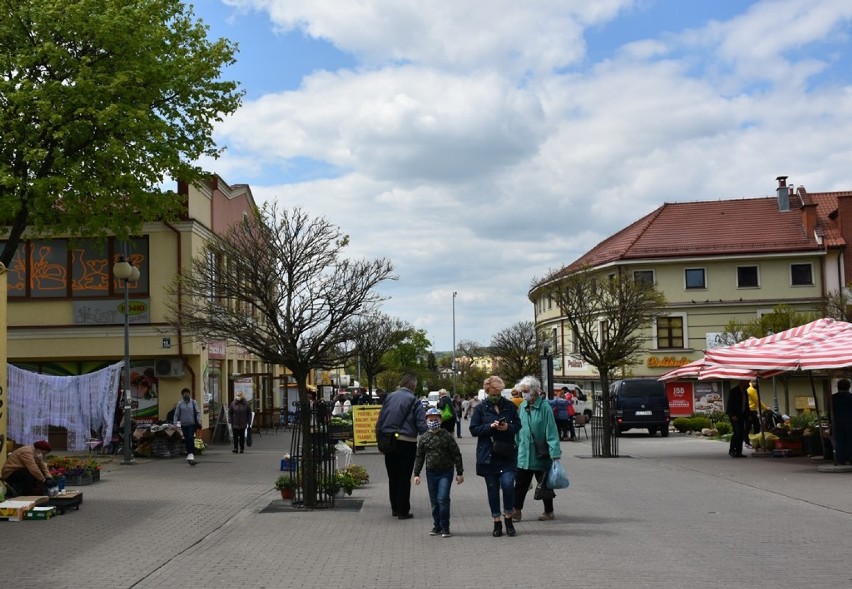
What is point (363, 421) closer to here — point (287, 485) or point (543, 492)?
point (287, 485)

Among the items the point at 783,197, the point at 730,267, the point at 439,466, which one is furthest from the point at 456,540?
the point at 783,197

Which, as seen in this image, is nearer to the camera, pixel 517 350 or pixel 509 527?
pixel 509 527

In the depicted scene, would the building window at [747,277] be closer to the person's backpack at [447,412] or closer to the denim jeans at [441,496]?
the person's backpack at [447,412]

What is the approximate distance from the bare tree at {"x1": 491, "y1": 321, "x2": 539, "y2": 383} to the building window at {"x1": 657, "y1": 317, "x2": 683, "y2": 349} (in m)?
25.3

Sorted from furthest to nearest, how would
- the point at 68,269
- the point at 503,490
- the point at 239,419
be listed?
1. the point at 68,269
2. the point at 239,419
3. the point at 503,490

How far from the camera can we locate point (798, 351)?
1902 cm

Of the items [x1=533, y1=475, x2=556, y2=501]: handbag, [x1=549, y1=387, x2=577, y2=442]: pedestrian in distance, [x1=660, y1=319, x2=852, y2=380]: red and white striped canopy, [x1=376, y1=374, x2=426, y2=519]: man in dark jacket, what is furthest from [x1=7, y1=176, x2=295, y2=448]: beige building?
[x1=533, y1=475, x2=556, y2=501]: handbag

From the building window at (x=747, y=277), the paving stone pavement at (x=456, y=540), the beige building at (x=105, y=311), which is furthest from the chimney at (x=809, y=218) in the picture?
the paving stone pavement at (x=456, y=540)

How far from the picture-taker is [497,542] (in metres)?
10.5

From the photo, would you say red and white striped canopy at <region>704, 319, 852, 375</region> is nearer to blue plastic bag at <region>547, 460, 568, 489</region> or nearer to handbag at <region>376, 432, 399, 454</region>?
blue plastic bag at <region>547, 460, 568, 489</region>

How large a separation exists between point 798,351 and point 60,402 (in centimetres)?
1653

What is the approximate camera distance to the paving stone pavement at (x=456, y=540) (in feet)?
28.2

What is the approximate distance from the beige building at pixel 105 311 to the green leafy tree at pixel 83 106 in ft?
22.3

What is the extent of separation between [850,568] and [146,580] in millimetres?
5963
